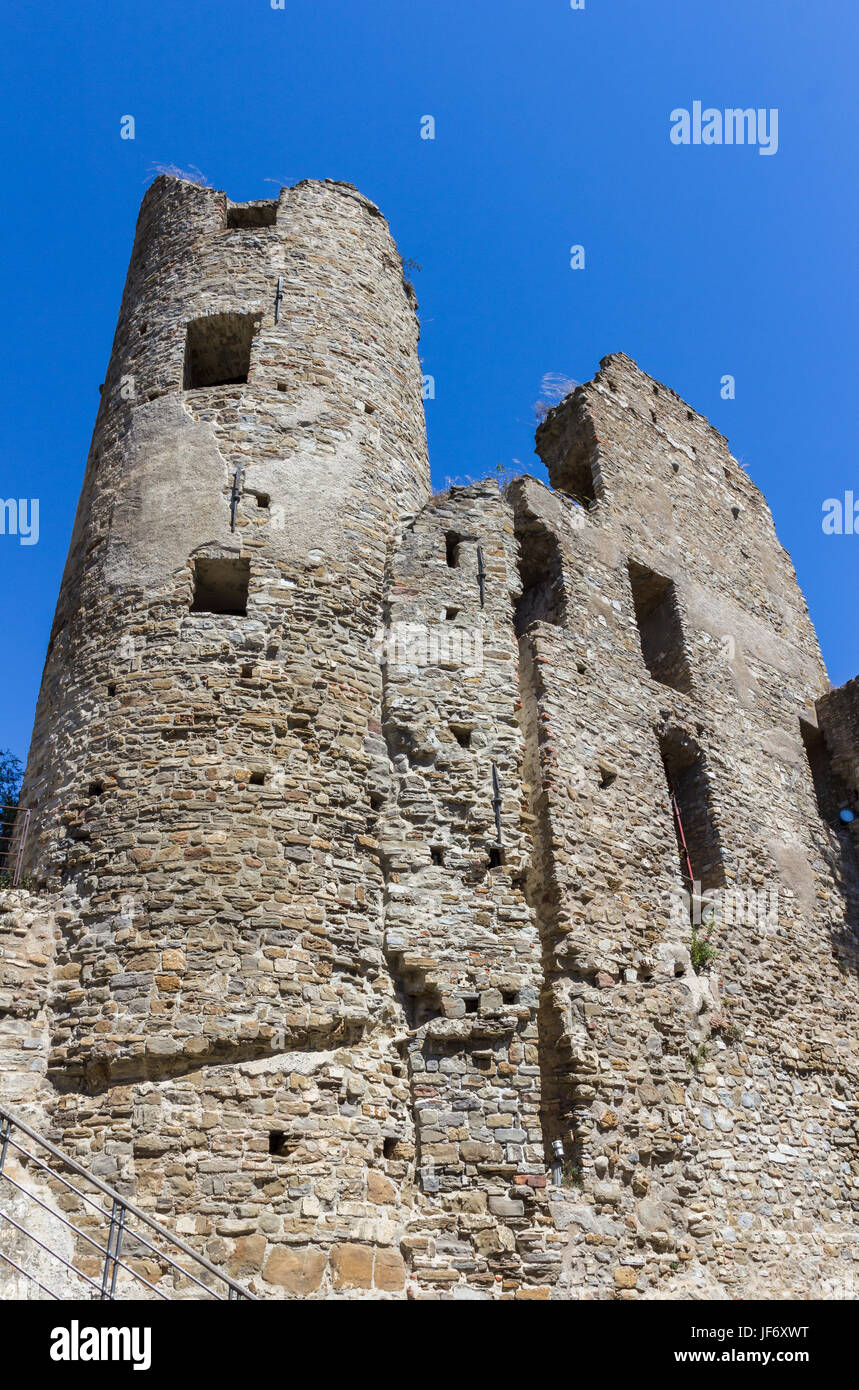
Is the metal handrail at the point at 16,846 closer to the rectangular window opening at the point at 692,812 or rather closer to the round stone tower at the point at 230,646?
the round stone tower at the point at 230,646

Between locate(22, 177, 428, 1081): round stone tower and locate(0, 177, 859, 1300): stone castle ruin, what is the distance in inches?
1.3

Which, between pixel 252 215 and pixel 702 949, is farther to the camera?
pixel 252 215

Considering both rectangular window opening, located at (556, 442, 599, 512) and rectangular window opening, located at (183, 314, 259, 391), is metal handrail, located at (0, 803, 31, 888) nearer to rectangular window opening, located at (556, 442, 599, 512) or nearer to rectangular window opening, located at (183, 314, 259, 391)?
rectangular window opening, located at (183, 314, 259, 391)

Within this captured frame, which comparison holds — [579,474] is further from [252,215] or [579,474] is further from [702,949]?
[702,949]

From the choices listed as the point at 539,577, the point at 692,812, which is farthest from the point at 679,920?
the point at 539,577

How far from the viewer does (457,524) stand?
1026 centimetres

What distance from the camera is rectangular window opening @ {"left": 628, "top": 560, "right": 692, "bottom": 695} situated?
12.7 meters

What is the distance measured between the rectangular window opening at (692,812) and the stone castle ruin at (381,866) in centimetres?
4

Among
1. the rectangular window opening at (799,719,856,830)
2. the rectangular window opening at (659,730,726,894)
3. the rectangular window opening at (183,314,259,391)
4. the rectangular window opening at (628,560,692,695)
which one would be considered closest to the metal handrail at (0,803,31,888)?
the rectangular window opening at (183,314,259,391)

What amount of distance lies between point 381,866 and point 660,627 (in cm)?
666

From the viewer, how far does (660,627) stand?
43.4 feet
